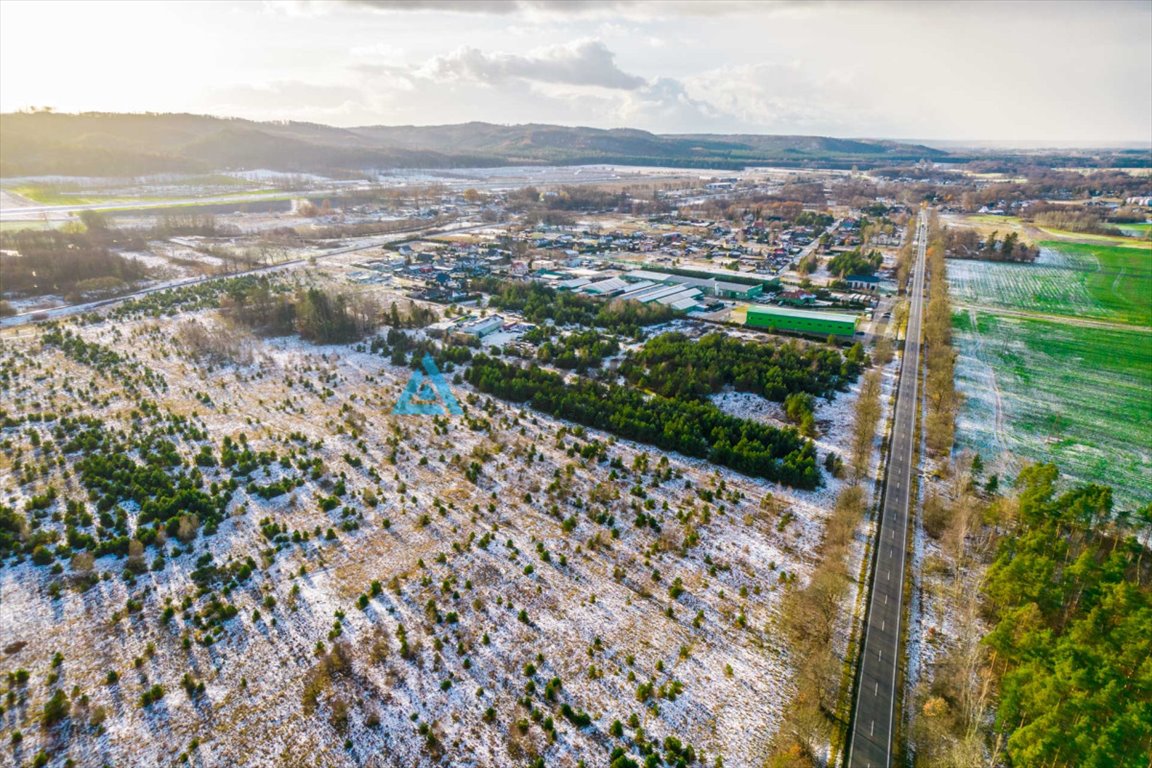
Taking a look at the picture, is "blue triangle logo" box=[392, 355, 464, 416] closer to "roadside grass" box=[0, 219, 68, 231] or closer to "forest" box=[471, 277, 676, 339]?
"forest" box=[471, 277, 676, 339]

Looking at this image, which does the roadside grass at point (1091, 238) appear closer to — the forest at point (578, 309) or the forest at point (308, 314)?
the forest at point (578, 309)

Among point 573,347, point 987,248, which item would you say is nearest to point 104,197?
point 573,347

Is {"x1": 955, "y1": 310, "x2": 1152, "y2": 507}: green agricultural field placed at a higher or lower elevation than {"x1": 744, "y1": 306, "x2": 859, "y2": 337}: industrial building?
lower

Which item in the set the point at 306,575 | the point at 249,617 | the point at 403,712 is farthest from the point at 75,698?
the point at 403,712

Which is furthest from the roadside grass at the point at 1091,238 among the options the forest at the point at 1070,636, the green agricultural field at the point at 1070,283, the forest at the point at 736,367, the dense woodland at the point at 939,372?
the forest at the point at 1070,636

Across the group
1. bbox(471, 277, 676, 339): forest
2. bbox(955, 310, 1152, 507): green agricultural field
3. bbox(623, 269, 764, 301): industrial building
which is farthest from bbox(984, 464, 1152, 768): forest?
bbox(623, 269, 764, 301): industrial building

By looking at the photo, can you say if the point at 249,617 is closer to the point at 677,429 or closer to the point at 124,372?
the point at 677,429

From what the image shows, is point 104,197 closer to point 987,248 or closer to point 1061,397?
point 1061,397
